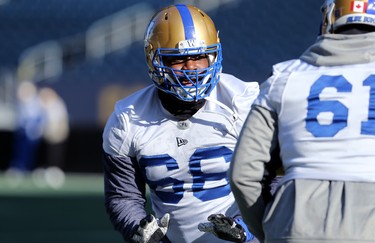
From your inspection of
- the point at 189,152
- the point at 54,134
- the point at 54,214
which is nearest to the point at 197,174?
the point at 189,152

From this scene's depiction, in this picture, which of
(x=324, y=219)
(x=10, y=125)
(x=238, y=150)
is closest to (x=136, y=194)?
(x=238, y=150)

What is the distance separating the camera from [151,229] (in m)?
3.49

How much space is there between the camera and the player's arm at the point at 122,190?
12.3ft

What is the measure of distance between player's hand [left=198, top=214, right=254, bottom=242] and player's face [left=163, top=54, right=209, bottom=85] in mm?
706

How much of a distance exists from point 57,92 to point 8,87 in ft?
3.23

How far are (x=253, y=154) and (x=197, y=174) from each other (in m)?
1.02

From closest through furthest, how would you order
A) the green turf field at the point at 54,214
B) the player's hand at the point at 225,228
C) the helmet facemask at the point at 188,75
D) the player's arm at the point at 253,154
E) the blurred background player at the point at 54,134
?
the player's arm at the point at 253,154
the player's hand at the point at 225,228
the helmet facemask at the point at 188,75
the green turf field at the point at 54,214
the blurred background player at the point at 54,134

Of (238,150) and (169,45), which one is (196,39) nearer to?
(169,45)

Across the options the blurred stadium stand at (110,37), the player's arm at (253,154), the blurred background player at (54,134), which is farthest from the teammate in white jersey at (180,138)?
the blurred stadium stand at (110,37)

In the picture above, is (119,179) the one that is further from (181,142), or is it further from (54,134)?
(54,134)

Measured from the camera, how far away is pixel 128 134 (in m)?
3.79

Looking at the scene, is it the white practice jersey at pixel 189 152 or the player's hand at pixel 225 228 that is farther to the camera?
the white practice jersey at pixel 189 152

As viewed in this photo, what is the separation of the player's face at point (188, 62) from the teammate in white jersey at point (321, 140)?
983 mm

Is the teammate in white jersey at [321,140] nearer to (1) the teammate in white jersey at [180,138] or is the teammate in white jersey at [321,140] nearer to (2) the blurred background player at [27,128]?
(1) the teammate in white jersey at [180,138]
